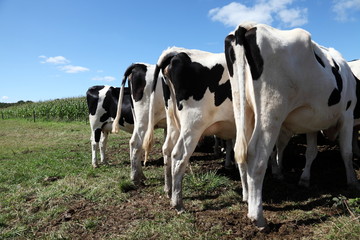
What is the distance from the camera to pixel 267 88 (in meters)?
3.72

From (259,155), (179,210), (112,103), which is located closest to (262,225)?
(259,155)

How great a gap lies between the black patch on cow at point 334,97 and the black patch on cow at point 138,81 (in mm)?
3632

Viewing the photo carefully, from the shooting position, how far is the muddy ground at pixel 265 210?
12.4 feet

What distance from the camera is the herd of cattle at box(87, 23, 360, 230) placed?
3.75 m

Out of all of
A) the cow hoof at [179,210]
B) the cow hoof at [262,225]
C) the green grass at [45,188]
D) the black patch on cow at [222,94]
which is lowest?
the green grass at [45,188]

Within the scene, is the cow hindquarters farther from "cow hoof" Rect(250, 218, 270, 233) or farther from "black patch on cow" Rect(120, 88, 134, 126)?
"black patch on cow" Rect(120, 88, 134, 126)

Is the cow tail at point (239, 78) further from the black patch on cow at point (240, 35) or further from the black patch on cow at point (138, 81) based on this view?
the black patch on cow at point (138, 81)

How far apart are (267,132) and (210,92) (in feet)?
4.38

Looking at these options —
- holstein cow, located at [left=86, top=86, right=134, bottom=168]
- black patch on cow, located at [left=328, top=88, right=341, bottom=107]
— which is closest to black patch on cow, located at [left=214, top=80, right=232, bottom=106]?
black patch on cow, located at [left=328, top=88, right=341, bottom=107]

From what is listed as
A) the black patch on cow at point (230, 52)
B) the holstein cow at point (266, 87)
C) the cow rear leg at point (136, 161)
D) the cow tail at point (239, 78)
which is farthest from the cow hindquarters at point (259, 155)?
the cow rear leg at point (136, 161)

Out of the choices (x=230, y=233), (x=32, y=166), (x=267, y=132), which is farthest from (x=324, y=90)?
(x=32, y=166)

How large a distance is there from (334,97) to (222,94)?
Result: 1.61 meters

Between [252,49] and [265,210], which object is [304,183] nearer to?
[265,210]

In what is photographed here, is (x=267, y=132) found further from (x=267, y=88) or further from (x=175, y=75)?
(x=175, y=75)
